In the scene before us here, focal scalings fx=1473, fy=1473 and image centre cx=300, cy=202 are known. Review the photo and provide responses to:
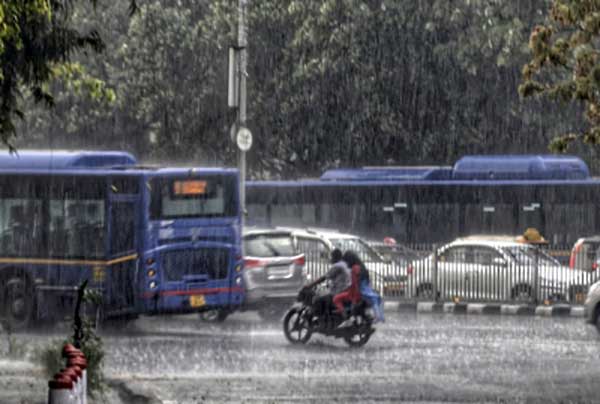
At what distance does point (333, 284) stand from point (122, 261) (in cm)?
426

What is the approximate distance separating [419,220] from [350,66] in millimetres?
5170

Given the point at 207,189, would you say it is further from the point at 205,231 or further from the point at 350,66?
the point at 350,66

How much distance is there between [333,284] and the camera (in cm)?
2091

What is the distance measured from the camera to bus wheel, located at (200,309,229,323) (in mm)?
26031

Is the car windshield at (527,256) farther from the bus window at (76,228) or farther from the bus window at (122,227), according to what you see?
the bus window at (76,228)

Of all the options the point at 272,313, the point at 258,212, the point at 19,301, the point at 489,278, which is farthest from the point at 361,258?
the point at 258,212

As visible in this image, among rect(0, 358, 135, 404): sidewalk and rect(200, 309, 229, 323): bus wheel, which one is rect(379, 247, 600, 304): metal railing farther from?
rect(0, 358, 135, 404): sidewalk

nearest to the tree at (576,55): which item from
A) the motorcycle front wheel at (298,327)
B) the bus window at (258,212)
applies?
the motorcycle front wheel at (298,327)

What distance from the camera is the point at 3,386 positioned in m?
14.2

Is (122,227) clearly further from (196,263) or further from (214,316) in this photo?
(214,316)

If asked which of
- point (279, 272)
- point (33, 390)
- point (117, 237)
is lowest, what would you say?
point (279, 272)

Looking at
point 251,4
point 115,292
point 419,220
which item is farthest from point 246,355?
point 251,4

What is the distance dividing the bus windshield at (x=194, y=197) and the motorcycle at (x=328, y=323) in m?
4.07

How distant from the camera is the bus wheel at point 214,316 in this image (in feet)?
85.4
